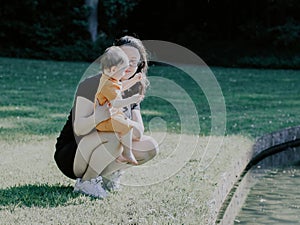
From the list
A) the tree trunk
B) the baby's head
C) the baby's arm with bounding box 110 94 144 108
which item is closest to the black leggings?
the baby's arm with bounding box 110 94 144 108

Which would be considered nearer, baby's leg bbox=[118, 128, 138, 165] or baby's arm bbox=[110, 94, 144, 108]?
baby's arm bbox=[110, 94, 144, 108]

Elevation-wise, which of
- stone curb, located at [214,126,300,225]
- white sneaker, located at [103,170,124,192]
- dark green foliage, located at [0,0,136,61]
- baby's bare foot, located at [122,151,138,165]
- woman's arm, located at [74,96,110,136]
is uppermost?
woman's arm, located at [74,96,110,136]

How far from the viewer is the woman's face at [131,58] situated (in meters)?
Answer: 4.17

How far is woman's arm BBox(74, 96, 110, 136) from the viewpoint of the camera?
13.1ft

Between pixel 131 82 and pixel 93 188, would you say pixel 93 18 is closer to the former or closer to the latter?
pixel 131 82

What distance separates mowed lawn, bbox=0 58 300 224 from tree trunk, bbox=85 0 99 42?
696 cm

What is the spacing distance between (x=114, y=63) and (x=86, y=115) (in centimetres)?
40

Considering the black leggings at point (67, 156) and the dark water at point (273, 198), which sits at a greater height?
the black leggings at point (67, 156)

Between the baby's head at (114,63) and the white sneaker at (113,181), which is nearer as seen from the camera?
the baby's head at (114,63)

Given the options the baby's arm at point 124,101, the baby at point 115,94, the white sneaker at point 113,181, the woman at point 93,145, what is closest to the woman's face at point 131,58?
the woman at point 93,145

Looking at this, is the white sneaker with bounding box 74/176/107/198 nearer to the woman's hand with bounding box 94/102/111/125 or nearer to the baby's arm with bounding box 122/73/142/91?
the woman's hand with bounding box 94/102/111/125

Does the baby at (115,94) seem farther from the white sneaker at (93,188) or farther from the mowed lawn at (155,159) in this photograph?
the mowed lawn at (155,159)

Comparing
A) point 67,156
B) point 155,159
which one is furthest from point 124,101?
point 155,159

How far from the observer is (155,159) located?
573 cm
